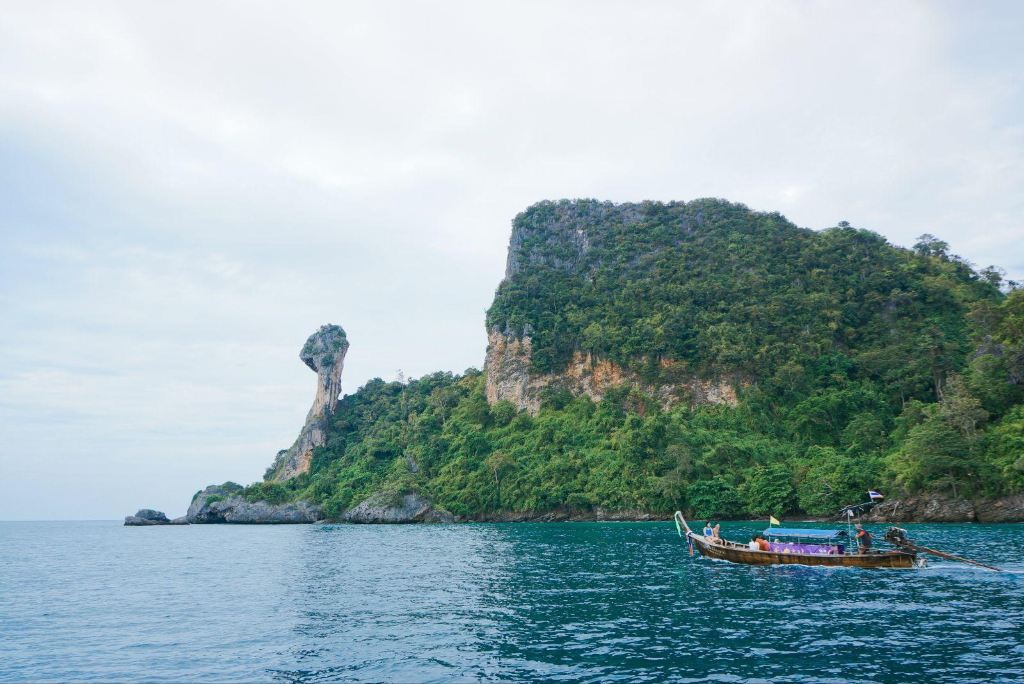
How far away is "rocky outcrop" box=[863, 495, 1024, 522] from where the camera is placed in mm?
57312

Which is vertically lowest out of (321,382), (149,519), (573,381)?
(149,519)

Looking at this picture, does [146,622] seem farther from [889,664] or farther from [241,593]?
[889,664]

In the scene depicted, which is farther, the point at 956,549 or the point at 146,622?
the point at 956,549

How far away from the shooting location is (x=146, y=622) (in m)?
26.1

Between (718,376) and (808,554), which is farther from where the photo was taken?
(718,376)

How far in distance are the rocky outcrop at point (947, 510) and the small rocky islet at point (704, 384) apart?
0.59ft

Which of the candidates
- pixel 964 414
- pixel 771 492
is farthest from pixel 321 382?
pixel 964 414

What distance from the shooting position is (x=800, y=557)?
35906mm

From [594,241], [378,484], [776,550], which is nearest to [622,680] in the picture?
[776,550]

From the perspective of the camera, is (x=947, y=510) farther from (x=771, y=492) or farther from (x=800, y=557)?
(x=800, y=557)

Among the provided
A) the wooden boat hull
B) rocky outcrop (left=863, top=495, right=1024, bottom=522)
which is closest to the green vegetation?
rocky outcrop (left=863, top=495, right=1024, bottom=522)

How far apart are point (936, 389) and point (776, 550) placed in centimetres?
6404

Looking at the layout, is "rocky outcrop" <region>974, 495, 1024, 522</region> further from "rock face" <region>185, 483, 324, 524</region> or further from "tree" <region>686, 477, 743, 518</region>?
"rock face" <region>185, 483, 324, 524</region>

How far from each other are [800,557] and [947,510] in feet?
120
